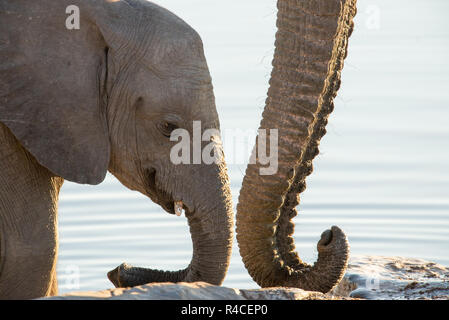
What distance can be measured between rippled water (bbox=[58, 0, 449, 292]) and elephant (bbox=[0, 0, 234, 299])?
5.85 feet

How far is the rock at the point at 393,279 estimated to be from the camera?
21.8 ft

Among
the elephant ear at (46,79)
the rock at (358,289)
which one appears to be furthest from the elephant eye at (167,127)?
the rock at (358,289)

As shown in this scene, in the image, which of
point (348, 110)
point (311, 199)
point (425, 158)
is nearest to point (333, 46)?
point (311, 199)

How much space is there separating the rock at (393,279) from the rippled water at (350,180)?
47.1 inches

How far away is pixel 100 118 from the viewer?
227 inches

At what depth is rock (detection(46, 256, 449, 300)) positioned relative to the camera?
479cm

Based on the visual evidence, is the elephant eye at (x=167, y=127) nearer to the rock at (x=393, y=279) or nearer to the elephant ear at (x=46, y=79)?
the elephant ear at (x=46, y=79)

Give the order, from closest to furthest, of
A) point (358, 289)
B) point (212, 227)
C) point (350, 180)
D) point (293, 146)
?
point (212, 227)
point (293, 146)
point (358, 289)
point (350, 180)

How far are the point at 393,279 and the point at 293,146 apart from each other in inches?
44.2

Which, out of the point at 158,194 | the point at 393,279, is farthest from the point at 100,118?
the point at 393,279

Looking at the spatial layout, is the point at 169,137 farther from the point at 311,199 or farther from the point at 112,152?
the point at 311,199

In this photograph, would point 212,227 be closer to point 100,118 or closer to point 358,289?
point 100,118

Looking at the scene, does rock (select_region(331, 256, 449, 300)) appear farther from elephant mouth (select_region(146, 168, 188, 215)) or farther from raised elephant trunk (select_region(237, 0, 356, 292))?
elephant mouth (select_region(146, 168, 188, 215))

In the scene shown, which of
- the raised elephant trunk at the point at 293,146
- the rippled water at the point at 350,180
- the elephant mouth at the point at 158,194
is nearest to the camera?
the elephant mouth at the point at 158,194
